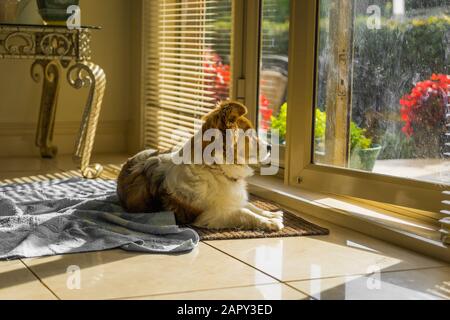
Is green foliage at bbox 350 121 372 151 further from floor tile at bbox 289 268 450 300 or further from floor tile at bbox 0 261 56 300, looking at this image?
floor tile at bbox 0 261 56 300

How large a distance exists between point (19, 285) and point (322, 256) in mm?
1019

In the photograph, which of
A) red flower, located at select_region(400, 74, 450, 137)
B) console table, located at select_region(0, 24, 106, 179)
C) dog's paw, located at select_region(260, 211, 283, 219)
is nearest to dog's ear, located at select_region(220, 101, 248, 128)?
dog's paw, located at select_region(260, 211, 283, 219)

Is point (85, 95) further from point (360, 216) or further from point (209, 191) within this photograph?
point (360, 216)

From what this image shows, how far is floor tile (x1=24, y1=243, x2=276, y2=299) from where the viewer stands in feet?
7.01

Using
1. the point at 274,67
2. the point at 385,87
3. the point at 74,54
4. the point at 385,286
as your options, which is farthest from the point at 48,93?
the point at 385,286

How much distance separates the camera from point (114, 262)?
2439mm

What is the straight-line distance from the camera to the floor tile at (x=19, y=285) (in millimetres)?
2057

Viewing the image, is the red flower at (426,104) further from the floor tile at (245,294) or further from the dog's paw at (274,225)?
the floor tile at (245,294)

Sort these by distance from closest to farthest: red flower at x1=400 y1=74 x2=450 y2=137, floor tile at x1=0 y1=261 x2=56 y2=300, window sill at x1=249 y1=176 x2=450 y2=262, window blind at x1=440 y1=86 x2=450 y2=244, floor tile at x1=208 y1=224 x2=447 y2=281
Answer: floor tile at x1=0 y1=261 x2=56 y2=300, floor tile at x1=208 y1=224 x2=447 y2=281, window blind at x1=440 y1=86 x2=450 y2=244, window sill at x1=249 y1=176 x2=450 y2=262, red flower at x1=400 y1=74 x2=450 y2=137

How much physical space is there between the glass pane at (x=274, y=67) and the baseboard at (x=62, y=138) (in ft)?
5.11

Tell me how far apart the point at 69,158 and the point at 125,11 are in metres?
1.09

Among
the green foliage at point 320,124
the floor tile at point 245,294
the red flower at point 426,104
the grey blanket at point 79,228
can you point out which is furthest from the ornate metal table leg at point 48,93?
the floor tile at point 245,294

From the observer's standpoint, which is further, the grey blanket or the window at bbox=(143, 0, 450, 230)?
the window at bbox=(143, 0, 450, 230)

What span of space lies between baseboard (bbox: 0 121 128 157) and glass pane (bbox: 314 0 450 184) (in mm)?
2171
